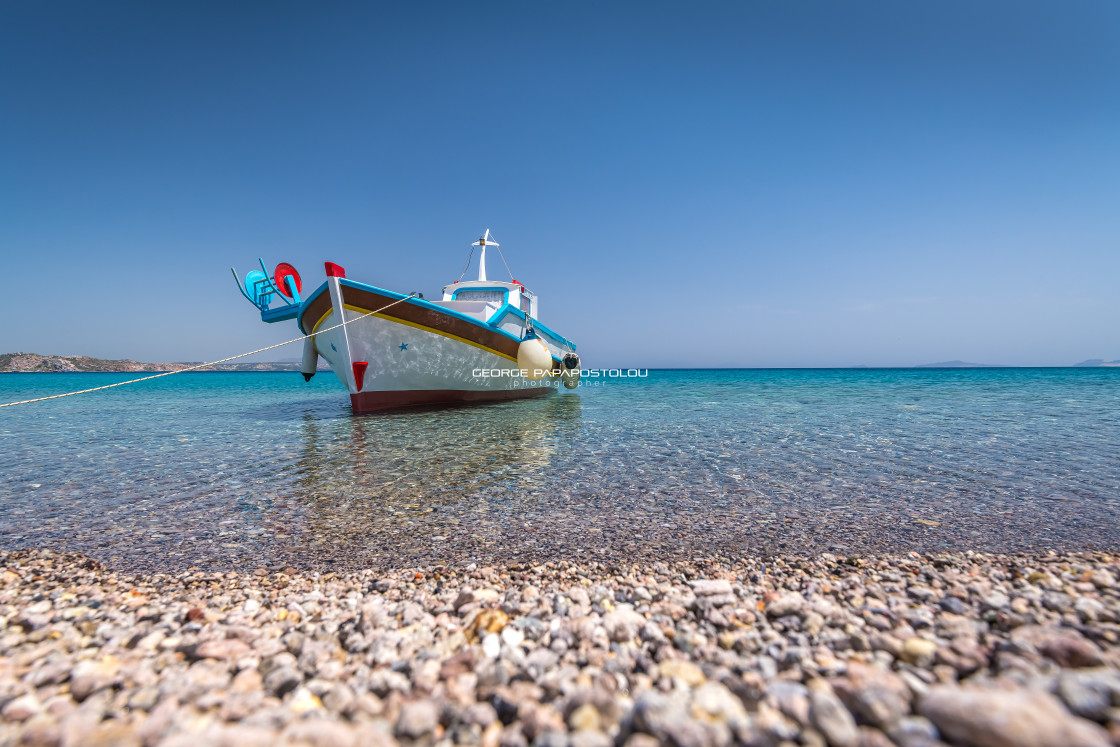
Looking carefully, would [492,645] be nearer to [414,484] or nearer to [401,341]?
[414,484]

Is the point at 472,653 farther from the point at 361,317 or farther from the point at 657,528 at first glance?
the point at 361,317

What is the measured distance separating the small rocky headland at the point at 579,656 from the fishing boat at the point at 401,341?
10.9m

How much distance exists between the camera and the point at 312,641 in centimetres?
238

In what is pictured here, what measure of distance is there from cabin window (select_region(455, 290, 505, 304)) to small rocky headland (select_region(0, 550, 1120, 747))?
16.9m

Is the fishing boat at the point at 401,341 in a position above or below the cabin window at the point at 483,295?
below

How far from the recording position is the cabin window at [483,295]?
64.4ft

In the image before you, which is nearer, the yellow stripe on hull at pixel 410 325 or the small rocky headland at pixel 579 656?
the small rocky headland at pixel 579 656

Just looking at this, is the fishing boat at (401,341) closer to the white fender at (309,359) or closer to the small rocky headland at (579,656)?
the white fender at (309,359)

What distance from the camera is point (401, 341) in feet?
45.9

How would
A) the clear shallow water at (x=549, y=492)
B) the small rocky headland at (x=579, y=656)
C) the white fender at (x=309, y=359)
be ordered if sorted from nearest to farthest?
the small rocky headland at (x=579, y=656)
the clear shallow water at (x=549, y=492)
the white fender at (x=309, y=359)

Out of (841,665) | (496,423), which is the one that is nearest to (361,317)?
(496,423)

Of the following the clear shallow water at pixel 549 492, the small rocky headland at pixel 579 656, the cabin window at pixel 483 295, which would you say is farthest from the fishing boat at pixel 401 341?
the small rocky headland at pixel 579 656

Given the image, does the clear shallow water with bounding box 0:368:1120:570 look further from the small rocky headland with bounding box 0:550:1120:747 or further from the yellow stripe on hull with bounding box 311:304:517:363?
the yellow stripe on hull with bounding box 311:304:517:363

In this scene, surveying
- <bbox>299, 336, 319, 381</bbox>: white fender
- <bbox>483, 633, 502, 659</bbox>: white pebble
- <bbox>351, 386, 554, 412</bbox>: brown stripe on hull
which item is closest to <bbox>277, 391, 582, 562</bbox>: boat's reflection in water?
<bbox>483, 633, 502, 659</bbox>: white pebble
